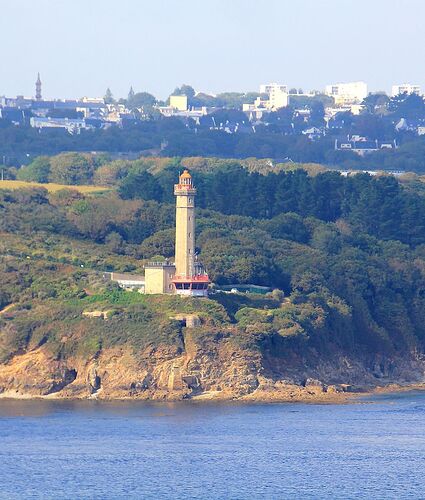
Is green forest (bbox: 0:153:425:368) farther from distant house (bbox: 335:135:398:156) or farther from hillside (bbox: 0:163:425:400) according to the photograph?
distant house (bbox: 335:135:398:156)

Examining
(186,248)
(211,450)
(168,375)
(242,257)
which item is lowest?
(168,375)

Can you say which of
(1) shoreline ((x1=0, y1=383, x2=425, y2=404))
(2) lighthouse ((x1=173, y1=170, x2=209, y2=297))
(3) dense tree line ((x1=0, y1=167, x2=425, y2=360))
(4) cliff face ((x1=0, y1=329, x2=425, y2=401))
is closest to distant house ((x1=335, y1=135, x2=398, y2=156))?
(3) dense tree line ((x1=0, y1=167, x2=425, y2=360))

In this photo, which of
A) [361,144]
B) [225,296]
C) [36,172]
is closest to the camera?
[225,296]

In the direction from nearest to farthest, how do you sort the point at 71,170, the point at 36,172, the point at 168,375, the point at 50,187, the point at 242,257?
the point at 168,375 → the point at 242,257 → the point at 50,187 → the point at 36,172 → the point at 71,170

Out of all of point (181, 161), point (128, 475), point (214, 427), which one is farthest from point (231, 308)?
point (181, 161)

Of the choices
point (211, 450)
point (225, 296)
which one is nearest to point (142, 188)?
point (225, 296)

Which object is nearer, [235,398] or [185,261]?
[235,398]

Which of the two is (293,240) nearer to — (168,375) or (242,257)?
(242,257)
